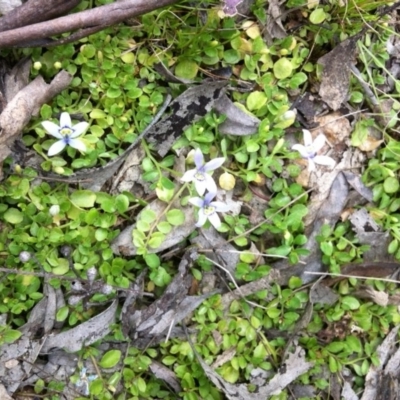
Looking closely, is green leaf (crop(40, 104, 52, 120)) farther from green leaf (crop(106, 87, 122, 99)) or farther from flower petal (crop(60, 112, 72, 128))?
green leaf (crop(106, 87, 122, 99))

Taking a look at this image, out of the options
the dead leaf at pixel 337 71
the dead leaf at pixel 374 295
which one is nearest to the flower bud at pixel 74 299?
the dead leaf at pixel 374 295

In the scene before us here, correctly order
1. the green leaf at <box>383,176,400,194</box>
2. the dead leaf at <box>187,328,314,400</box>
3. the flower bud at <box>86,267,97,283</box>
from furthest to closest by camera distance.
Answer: the green leaf at <box>383,176,400,194</box>, the dead leaf at <box>187,328,314,400</box>, the flower bud at <box>86,267,97,283</box>

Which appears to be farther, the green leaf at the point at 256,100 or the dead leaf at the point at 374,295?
the dead leaf at the point at 374,295

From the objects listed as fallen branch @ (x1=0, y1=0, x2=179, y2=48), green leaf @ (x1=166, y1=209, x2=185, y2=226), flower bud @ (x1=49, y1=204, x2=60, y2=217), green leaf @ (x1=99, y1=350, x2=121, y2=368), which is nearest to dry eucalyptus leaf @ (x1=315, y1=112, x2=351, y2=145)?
green leaf @ (x1=166, y1=209, x2=185, y2=226)

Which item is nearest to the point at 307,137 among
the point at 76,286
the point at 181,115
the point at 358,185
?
the point at 358,185

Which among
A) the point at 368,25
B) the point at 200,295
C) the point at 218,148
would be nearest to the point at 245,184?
the point at 218,148

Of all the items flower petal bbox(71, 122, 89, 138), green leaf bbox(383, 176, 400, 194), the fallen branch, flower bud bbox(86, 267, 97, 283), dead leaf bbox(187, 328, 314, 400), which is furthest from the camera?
green leaf bbox(383, 176, 400, 194)

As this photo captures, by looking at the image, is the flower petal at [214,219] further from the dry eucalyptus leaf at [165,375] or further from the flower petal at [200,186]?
the dry eucalyptus leaf at [165,375]

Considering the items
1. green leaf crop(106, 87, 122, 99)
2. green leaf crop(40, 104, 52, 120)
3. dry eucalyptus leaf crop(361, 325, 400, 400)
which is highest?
green leaf crop(40, 104, 52, 120)
